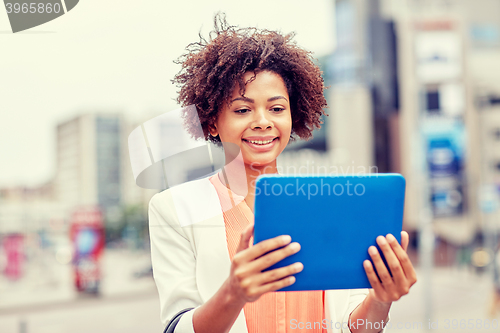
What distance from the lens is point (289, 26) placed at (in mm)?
1314

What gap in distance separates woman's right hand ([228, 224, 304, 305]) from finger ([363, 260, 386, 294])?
154 mm

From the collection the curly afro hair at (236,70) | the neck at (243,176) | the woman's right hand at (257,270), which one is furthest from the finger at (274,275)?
the curly afro hair at (236,70)

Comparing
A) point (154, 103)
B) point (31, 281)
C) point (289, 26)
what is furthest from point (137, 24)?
point (31, 281)

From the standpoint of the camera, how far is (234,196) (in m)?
1.08

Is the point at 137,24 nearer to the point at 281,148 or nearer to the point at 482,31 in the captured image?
the point at 281,148

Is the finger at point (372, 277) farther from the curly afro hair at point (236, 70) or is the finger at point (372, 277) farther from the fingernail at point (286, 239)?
the curly afro hair at point (236, 70)

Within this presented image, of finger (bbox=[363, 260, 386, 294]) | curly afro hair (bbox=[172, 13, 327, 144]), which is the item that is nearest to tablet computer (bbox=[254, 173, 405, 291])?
finger (bbox=[363, 260, 386, 294])

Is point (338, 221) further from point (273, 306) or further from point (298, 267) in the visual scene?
point (273, 306)

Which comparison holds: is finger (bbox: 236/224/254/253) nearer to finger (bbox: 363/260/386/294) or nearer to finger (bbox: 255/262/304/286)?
finger (bbox: 255/262/304/286)

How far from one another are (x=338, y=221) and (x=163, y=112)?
0.59 m

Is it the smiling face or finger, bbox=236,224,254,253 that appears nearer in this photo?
finger, bbox=236,224,254,253

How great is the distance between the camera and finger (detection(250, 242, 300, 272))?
74 centimetres

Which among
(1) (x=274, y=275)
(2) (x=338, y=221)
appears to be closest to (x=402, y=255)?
(2) (x=338, y=221)

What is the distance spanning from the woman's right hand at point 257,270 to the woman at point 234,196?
16 cm
